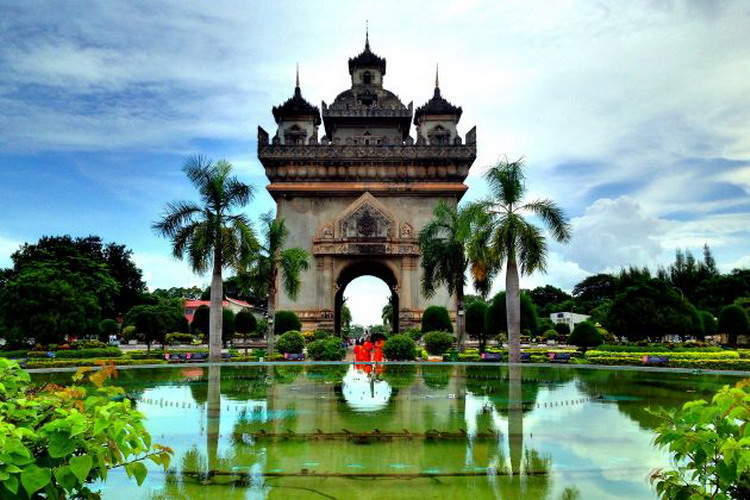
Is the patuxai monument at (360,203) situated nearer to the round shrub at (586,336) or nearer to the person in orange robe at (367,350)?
the round shrub at (586,336)

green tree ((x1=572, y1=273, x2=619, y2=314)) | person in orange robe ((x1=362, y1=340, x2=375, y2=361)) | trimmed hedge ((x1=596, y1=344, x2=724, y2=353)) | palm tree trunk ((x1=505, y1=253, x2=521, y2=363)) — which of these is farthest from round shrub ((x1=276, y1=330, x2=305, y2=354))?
green tree ((x1=572, y1=273, x2=619, y2=314))

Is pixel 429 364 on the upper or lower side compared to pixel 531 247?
lower

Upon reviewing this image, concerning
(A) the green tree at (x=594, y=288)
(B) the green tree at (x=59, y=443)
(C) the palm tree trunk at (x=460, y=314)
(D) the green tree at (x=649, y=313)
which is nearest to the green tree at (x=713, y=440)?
(B) the green tree at (x=59, y=443)

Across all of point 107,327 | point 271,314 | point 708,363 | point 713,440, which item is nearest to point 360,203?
point 271,314

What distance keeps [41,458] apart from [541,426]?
30.0 ft

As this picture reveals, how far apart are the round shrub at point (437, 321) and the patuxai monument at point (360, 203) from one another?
454cm

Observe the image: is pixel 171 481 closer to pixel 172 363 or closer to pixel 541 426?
pixel 541 426

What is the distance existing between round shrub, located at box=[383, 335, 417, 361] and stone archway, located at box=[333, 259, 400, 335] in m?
16.6

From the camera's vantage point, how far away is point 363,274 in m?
55.1

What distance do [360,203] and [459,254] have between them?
16477mm

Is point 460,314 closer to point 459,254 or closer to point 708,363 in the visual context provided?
point 459,254

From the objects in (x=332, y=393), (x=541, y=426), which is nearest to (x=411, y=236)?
(x=332, y=393)

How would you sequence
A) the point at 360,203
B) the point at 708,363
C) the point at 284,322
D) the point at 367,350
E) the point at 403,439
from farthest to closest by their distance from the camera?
the point at 360,203 → the point at 284,322 → the point at 367,350 → the point at 708,363 → the point at 403,439

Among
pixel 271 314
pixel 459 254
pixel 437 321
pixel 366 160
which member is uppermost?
pixel 366 160
